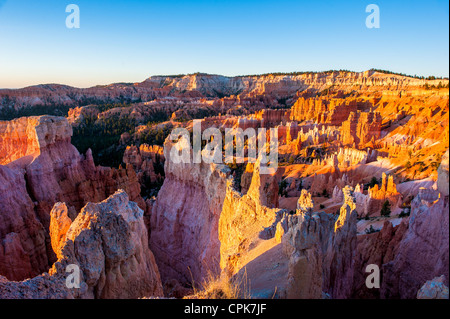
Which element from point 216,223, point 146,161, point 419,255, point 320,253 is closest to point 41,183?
point 216,223

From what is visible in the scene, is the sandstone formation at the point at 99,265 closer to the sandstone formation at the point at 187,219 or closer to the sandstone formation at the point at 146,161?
the sandstone formation at the point at 187,219

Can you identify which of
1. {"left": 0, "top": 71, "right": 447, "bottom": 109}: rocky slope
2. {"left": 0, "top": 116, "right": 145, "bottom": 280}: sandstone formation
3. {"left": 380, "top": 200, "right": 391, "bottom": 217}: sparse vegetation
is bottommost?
{"left": 380, "top": 200, "right": 391, "bottom": 217}: sparse vegetation

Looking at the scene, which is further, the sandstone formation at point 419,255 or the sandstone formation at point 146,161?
the sandstone formation at point 146,161

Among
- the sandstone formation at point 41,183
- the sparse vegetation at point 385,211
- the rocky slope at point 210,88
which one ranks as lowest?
the sparse vegetation at point 385,211

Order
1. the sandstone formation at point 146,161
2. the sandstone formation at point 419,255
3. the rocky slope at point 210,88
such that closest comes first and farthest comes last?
the sandstone formation at point 419,255, the sandstone formation at point 146,161, the rocky slope at point 210,88

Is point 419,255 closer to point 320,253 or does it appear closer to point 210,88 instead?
point 320,253

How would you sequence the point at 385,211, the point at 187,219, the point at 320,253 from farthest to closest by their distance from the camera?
the point at 385,211 < the point at 187,219 < the point at 320,253

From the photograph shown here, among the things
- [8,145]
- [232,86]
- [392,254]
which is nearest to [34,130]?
[8,145]

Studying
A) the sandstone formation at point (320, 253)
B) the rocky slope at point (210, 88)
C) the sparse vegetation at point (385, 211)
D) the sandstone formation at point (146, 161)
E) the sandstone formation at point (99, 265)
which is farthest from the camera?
the rocky slope at point (210, 88)

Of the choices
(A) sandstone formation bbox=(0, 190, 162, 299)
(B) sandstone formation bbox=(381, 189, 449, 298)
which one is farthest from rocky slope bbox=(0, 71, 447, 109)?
(A) sandstone formation bbox=(0, 190, 162, 299)

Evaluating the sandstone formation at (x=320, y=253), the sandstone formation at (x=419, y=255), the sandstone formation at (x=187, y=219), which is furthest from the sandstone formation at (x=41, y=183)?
the sandstone formation at (x=419, y=255)

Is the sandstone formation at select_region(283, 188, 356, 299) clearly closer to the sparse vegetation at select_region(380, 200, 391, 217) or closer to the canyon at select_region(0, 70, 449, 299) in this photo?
the canyon at select_region(0, 70, 449, 299)
